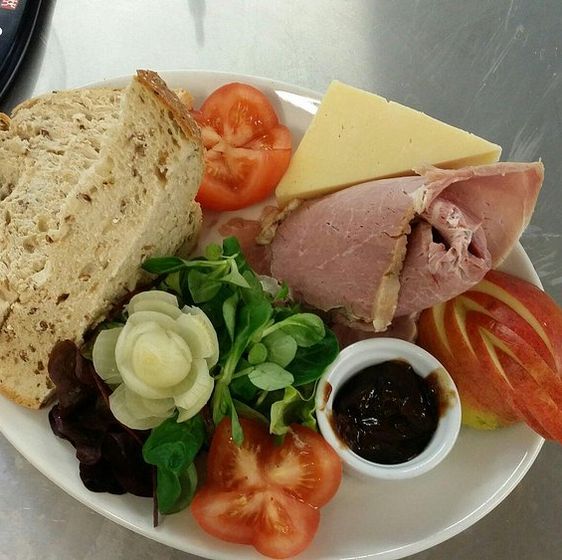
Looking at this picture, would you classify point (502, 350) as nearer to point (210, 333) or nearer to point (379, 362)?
point (379, 362)

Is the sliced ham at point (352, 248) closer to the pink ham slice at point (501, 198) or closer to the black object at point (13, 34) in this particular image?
the pink ham slice at point (501, 198)

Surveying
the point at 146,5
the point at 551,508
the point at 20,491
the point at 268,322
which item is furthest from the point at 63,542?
the point at 146,5

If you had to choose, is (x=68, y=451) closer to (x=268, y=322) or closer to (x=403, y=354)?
(x=268, y=322)

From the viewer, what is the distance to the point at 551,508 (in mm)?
1499

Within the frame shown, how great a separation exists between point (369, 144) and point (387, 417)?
0.56 m

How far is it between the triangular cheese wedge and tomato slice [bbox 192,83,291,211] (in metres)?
0.07

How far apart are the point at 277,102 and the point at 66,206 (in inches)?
23.2

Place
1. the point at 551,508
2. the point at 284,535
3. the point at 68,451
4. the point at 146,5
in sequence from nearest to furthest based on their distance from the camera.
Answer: the point at 284,535 < the point at 68,451 < the point at 551,508 < the point at 146,5

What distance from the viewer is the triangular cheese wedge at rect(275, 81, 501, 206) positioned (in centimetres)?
137

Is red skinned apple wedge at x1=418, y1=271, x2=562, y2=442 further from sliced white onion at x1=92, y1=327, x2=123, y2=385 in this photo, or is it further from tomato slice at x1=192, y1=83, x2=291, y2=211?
sliced white onion at x1=92, y1=327, x2=123, y2=385

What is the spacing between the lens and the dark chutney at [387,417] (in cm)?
124

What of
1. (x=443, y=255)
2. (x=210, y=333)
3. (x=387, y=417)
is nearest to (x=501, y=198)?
(x=443, y=255)

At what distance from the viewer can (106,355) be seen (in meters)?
1.20

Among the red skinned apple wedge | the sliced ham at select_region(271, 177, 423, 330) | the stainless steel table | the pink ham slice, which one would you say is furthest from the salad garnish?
the stainless steel table
